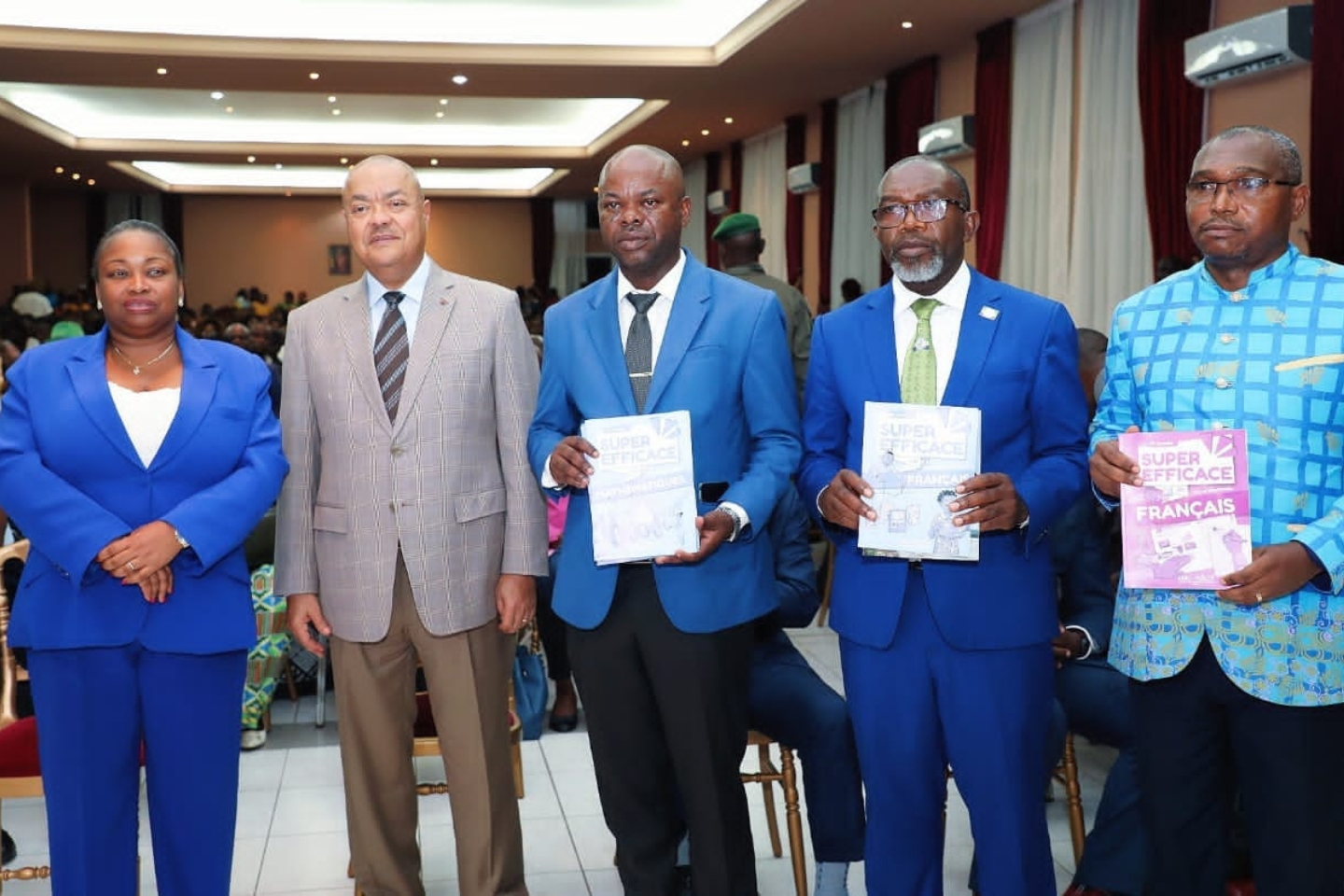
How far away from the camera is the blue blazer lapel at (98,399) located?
263cm

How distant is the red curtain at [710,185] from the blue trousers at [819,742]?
14454 millimetres

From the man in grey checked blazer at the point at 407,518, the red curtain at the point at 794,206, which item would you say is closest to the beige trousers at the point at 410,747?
the man in grey checked blazer at the point at 407,518

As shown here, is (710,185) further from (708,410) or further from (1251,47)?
(708,410)

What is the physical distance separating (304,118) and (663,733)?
1510 centimetres

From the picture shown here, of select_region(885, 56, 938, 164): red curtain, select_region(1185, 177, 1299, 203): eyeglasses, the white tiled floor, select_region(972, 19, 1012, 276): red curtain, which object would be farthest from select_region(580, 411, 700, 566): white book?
select_region(885, 56, 938, 164): red curtain

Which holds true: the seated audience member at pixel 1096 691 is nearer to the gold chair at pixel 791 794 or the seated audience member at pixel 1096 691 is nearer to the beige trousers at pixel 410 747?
the gold chair at pixel 791 794

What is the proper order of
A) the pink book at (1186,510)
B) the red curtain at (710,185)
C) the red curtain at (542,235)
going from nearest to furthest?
the pink book at (1186,510), the red curtain at (710,185), the red curtain at (542,235)

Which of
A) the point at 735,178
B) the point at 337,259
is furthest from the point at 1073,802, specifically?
the point at 337,259

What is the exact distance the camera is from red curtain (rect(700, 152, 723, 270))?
17828 millimetres

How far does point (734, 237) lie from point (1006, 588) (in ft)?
13.6

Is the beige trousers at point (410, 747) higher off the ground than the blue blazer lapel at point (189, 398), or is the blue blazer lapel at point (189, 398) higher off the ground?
the blue blazer lapel at point (189, 398)

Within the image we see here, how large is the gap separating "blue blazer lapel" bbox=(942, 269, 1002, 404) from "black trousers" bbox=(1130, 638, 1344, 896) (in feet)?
2.04

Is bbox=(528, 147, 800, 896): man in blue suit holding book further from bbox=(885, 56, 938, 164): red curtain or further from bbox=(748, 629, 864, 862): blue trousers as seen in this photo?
bbox=(885, 56, 938, 164): red curtain

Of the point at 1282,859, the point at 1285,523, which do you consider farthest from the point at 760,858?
the point at 1285,523
